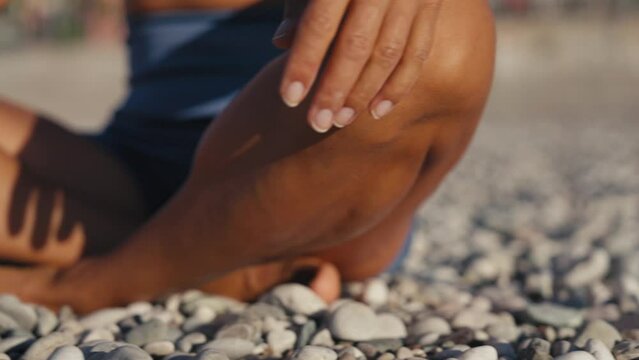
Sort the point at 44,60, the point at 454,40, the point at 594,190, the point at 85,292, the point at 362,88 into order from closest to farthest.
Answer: the point at 362,88, the point at 454,40, the point at 85,292, the point at 594,190, the point at 44,60

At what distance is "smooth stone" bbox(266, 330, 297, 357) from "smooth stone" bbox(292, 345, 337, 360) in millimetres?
75

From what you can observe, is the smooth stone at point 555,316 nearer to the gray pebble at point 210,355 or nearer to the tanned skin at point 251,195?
the tanned skin at point 251,195

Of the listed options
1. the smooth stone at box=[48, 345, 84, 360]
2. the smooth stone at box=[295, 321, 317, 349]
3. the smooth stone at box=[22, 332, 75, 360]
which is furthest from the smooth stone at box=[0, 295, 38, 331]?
the smooth stone at box=[295, 321, 317, 349]

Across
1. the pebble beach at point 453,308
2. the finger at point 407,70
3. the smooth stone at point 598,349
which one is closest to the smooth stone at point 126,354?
the pebble beach at point 453,308

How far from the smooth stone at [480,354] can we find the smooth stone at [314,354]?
0.13 m

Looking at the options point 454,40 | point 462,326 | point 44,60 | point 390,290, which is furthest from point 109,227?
point 44,60

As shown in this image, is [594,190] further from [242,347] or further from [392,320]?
[242,347]

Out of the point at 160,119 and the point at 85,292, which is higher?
the point at 160,119

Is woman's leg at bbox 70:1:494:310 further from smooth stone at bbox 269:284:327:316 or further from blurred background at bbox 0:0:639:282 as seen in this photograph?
blurred background at bbox 0:0:639:282

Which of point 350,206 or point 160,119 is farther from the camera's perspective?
point 160,119

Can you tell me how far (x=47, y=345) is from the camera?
94 centimetres

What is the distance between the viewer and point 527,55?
434 inches

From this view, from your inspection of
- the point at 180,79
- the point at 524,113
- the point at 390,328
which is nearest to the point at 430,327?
the point at 390,328

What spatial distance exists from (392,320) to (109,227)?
0.48 meters
